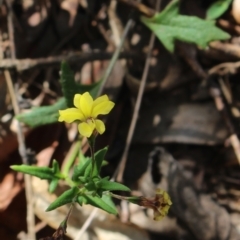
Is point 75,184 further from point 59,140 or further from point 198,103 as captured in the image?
point 198,103

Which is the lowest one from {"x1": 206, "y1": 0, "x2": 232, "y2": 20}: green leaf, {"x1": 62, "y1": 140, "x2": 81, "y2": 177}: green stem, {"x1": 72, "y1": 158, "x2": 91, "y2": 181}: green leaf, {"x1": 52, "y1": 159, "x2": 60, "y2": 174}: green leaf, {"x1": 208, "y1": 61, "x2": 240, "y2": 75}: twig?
{"x1": 62, "y1": 140, "x2": 81, "y2": 177}: green stem

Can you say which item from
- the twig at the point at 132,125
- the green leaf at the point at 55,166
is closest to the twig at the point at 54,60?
the twig at the point at 132,125

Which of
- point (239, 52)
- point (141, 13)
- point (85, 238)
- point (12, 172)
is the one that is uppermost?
point (141, 13)

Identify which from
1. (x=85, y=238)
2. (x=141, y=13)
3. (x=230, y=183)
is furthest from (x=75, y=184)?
(x=141, y=13)

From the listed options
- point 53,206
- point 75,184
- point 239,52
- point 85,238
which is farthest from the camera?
point 239,52

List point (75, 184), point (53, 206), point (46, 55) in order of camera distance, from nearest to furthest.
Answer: point (53, 206) < point (75, 184) < point (46, 55)

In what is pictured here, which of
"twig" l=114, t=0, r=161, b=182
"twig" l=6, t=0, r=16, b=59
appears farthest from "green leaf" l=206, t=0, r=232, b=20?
"twig" l=6, t=0, r=16, b=59

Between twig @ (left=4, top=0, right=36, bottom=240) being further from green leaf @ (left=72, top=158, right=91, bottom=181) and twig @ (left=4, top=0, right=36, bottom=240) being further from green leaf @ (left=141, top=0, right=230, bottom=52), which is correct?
green leaf @ (left=141, top=0, right=230, bottom=52)
